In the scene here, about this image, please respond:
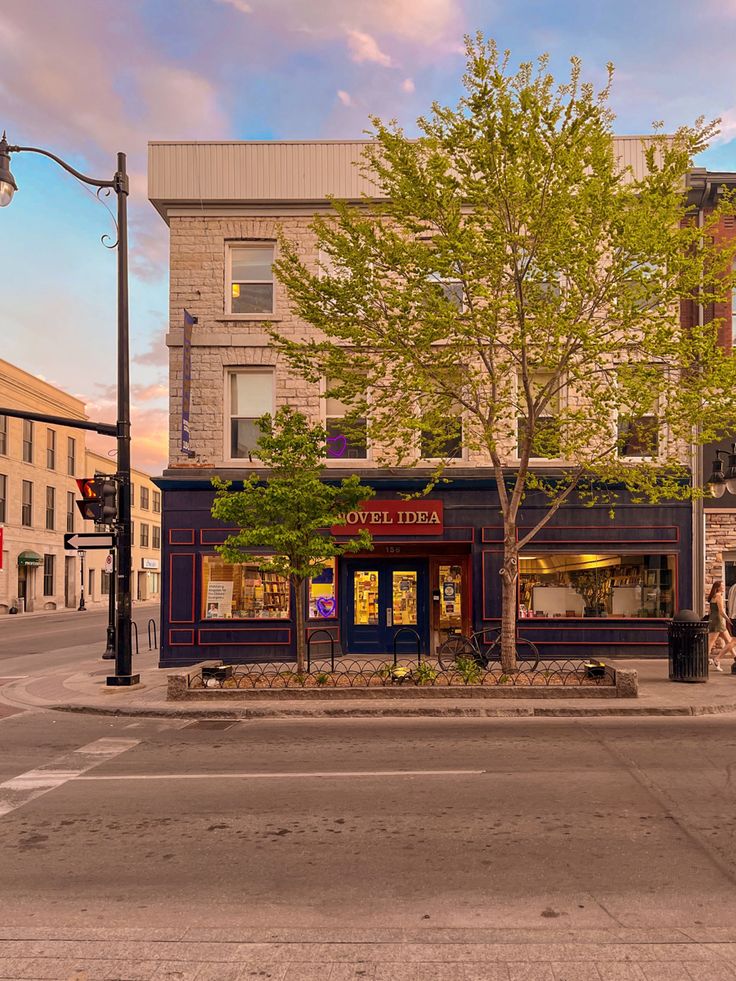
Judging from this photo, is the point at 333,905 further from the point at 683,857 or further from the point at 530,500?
the point at 530,500

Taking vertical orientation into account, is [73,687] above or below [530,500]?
below

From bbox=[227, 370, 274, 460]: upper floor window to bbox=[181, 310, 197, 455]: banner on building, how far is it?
1158 millimetres

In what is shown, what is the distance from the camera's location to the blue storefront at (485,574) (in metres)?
17.9

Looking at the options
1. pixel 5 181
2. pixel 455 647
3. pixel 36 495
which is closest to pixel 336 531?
pixel 455 647

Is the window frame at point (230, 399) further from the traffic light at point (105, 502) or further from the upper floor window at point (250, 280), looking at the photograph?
the traffic light at point (105, 502)

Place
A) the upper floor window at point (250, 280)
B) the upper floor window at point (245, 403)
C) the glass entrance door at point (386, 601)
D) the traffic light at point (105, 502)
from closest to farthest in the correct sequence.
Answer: the traffic light at point (105, 502) < the upper floor window at point (245, 403) < the upper floor window at point (250, 280) < the glass entrance door at point (386, 601)

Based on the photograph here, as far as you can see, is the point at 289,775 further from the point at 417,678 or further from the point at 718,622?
the point at 718,622

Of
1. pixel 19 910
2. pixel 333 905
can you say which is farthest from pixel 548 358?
pixel 19 910

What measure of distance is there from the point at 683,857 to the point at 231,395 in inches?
586

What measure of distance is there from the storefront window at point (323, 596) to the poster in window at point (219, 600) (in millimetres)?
1907

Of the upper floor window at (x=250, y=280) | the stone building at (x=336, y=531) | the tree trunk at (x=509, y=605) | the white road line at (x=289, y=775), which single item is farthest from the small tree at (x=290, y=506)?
the upper floor window at (x=250, y=280)

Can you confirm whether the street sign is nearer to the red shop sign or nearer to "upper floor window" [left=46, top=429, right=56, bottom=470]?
the red shop sign

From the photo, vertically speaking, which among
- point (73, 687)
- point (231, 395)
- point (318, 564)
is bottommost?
point (73, 687)

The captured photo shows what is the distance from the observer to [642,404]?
12.7 m
